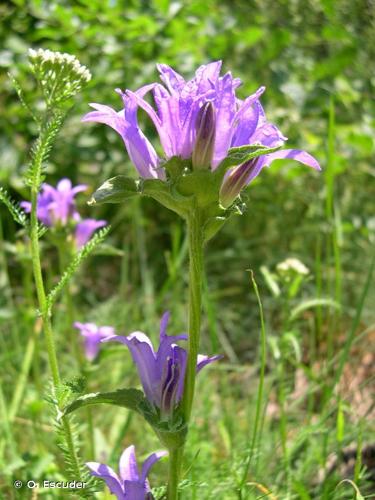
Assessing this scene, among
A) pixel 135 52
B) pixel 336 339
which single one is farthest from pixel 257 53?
pixel 336 339

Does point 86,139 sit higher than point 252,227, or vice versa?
point 86,139

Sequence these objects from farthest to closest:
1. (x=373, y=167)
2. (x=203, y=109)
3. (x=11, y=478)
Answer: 1. (x=373, y=167)
2. (x=11, y=478)
3. (x=203, y=109)

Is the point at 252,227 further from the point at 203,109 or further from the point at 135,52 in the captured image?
the point at 203,109

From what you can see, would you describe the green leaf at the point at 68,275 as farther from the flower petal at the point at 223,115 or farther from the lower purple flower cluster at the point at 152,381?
the flower petal at the point at 223,115

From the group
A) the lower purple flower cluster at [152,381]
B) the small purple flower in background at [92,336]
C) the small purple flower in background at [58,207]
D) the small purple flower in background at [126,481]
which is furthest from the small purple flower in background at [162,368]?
the small purple flower in background at [58,207]

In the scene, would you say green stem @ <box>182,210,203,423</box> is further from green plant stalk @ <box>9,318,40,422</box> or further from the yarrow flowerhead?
green plant stalk @ <box>9,318,40,422</box>

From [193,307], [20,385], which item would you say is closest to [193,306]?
[193,307]
